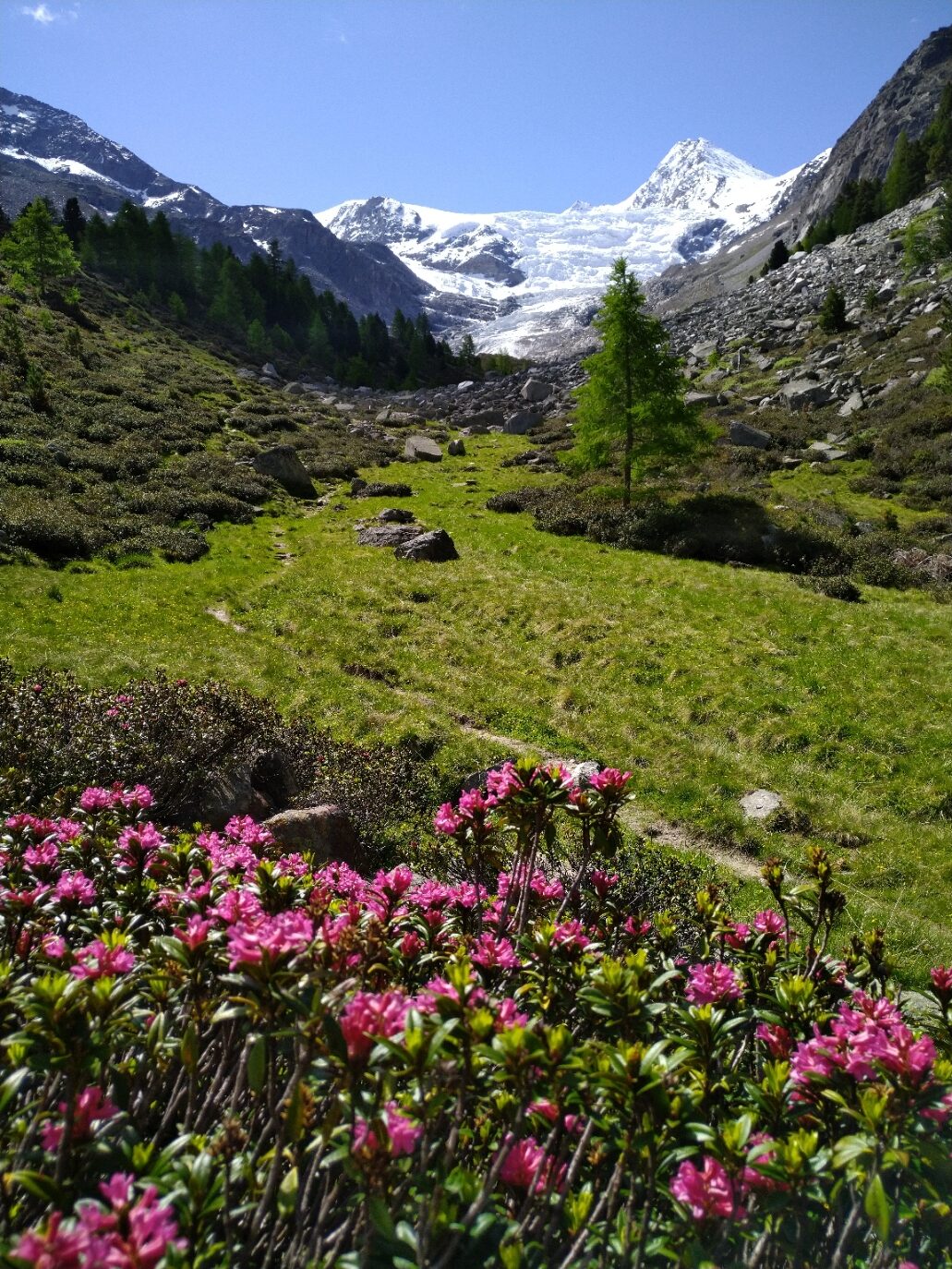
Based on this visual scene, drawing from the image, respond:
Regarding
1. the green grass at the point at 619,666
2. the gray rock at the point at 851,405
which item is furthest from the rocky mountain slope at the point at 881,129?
the green grass at the point at 619,666

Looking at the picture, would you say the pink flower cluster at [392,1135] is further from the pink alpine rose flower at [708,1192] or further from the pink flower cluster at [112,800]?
the pink flower cluster at [112,800]

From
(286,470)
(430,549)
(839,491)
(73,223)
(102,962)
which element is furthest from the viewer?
(73,223)

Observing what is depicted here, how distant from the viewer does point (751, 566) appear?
2331 cm

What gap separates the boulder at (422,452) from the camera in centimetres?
4394

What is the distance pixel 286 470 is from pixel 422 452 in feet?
39.3

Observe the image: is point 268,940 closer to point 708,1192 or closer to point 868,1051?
point 708,1192

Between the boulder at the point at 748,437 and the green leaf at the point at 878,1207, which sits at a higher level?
the boulder at the point at 748,437

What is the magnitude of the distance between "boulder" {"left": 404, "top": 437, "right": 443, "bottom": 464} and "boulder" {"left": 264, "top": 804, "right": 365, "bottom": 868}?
1480 inches

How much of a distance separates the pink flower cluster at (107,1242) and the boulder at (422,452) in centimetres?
4376

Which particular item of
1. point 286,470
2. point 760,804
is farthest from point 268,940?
point 286,470

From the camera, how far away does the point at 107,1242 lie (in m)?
1.63

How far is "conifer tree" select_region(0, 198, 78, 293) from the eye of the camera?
60.7 meters

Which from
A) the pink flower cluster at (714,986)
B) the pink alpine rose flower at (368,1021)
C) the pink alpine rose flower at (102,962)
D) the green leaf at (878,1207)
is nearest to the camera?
the green leaf at (878,1207)

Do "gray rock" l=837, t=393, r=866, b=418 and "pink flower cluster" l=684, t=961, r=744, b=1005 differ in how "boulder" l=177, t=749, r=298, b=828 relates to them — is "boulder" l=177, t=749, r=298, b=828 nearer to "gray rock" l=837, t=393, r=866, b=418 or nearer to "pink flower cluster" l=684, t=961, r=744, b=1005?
"pink flower cluster" l=684, t=961, r=744, b=1005
